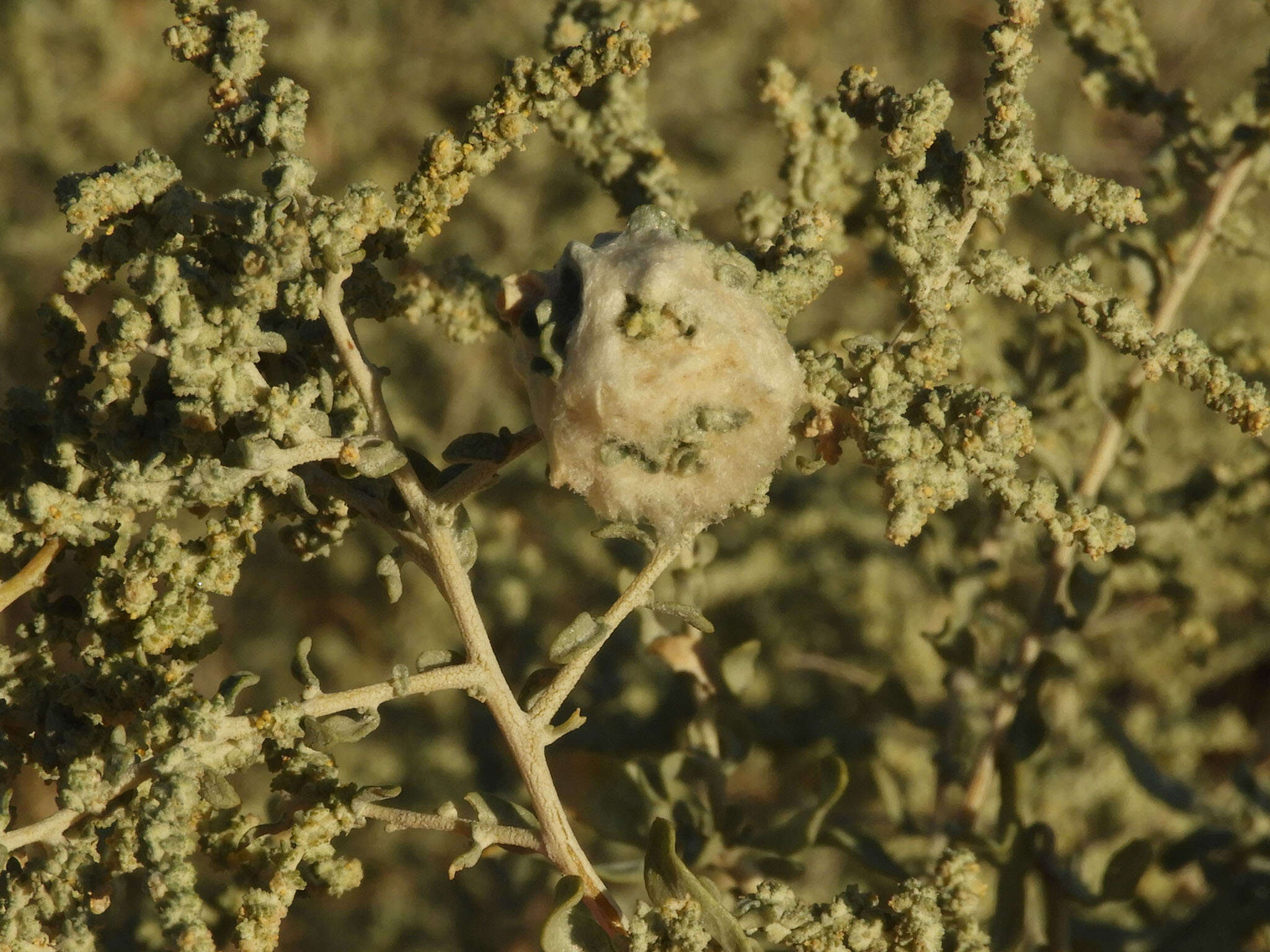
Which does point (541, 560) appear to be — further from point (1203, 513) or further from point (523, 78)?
point (523, 78)

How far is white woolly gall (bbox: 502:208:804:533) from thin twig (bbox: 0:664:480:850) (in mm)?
209

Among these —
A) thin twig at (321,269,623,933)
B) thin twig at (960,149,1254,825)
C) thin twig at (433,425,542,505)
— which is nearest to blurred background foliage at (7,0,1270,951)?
thin twig at (960,149,1254,825)

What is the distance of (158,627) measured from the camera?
3.76 feet

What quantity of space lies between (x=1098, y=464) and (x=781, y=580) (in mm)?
716

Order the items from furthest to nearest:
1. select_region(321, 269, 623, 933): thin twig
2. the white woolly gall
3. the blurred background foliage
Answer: the blurred background foliage < select_region(321, 269, 623, 933): thin twig < the white woolly gall

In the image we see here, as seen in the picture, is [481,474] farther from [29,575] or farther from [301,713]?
[29,575]

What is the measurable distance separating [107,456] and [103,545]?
5.0 inches

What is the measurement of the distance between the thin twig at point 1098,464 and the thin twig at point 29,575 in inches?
46.9

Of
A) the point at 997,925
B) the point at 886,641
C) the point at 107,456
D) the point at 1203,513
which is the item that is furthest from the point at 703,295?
the point at 886,641

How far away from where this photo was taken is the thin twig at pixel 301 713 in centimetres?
110

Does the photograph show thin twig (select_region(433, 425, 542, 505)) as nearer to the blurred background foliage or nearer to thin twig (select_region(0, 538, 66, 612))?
thin twig (select_region(0, 538, 66, 612))

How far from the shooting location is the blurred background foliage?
5.62 feet

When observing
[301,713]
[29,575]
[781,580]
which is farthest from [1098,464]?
[29,575]

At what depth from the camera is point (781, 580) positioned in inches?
91.9
